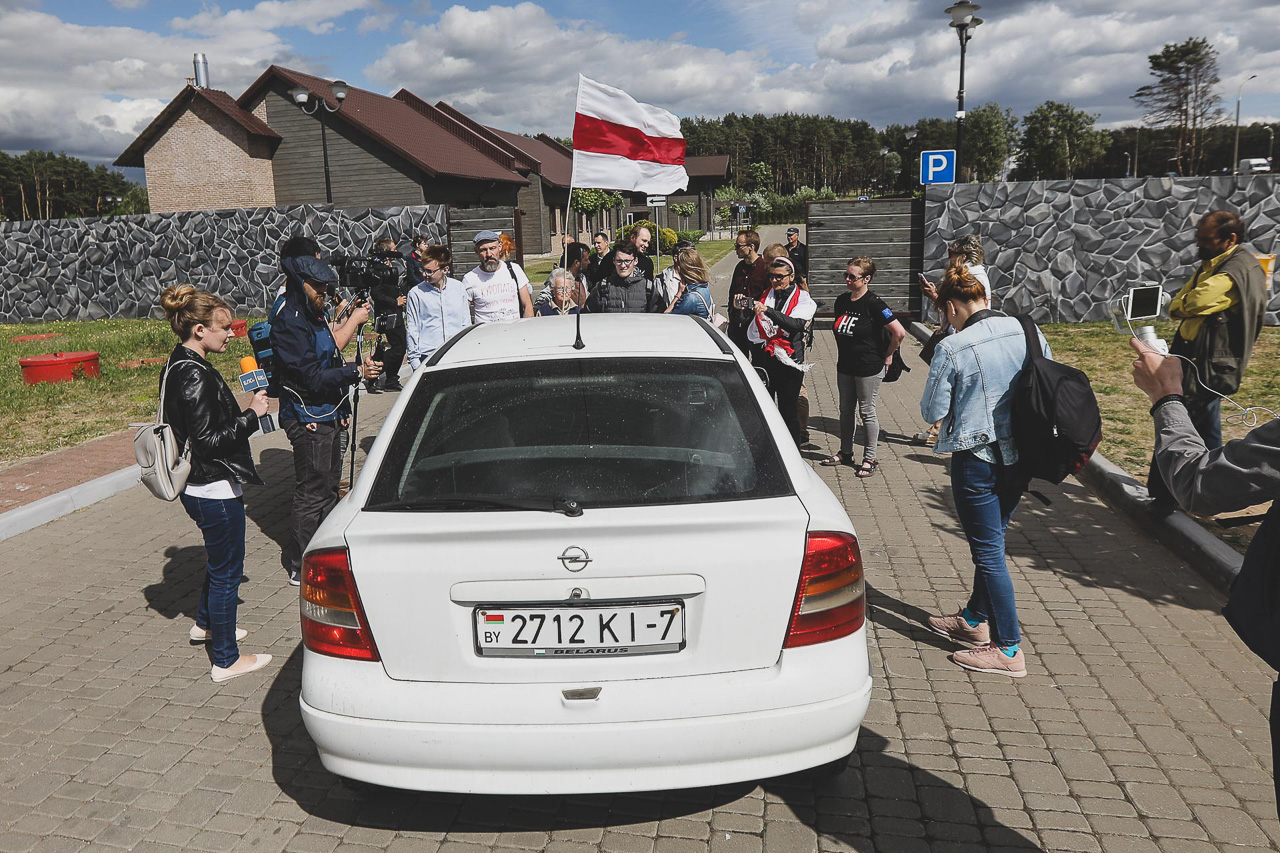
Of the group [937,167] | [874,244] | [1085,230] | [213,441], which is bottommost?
[213,441]

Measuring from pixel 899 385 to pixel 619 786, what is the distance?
1018cm

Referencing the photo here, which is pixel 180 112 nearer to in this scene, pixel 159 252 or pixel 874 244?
pixel 159 252

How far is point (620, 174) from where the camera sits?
6.33m

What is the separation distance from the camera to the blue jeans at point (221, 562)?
4242 millimetres

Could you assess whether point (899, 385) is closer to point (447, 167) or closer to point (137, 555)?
point (137, 555)

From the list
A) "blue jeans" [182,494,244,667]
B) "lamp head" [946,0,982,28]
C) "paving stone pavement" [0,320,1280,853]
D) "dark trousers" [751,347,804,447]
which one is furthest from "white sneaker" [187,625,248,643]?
"lamp head" [946,0,982,28]

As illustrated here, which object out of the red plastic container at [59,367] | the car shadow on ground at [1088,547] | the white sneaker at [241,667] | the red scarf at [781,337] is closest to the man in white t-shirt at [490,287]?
the red scarf at [781,337]

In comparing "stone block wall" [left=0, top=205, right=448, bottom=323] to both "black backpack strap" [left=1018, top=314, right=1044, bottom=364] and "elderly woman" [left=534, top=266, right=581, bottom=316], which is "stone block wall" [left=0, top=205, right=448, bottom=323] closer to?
"elderly woman" [left=534, top=266, right=581, bottom=316]

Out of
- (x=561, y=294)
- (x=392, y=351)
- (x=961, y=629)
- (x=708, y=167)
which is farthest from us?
(x=708, y=167)

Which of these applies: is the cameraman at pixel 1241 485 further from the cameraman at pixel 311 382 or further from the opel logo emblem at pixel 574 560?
the cameraman at pixel 311 382

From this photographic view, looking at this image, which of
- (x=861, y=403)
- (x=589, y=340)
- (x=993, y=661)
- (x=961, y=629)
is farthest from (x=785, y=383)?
(x=589, y=340)

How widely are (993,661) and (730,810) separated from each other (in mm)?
1704

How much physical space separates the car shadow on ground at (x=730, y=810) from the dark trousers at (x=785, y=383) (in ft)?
14.9

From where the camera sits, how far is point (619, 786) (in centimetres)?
271
